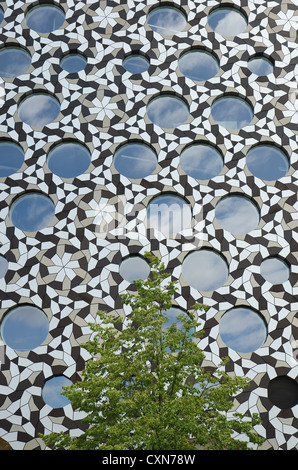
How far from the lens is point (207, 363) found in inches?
464

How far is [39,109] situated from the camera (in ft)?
48.8

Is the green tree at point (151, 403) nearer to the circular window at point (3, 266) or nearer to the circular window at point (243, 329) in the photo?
the circular window at point (243, 329)

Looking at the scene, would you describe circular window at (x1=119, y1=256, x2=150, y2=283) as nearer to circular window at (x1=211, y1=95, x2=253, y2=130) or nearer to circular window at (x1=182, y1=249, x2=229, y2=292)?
circular window at (x1=182, y1=249, x2=229, y2=292)

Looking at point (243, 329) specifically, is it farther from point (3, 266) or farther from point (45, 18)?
point (45, 18)

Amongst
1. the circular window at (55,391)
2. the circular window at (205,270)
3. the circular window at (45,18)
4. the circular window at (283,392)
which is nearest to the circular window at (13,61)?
the circular window at (45,18)

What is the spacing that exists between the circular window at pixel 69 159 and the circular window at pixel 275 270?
4.17 m

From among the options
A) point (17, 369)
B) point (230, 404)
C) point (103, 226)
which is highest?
point (103, 226)

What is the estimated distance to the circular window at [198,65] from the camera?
15.3 meters

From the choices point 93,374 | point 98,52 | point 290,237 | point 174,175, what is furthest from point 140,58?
point 93,374

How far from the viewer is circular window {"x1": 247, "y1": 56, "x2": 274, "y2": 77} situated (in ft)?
50.4

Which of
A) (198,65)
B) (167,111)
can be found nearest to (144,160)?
(167,111)

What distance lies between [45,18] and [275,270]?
27.2 feet
